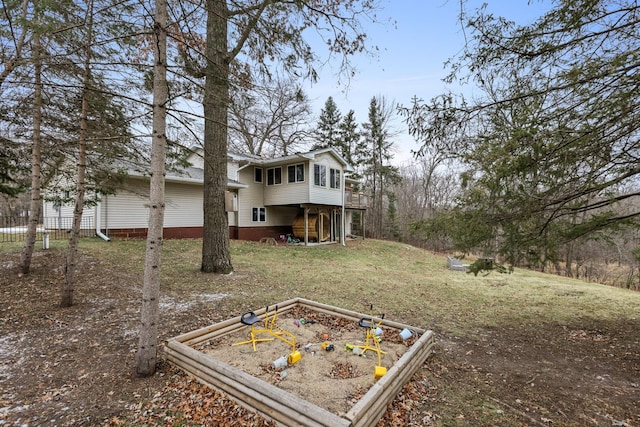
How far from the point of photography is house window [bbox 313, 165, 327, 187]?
15.8 metres

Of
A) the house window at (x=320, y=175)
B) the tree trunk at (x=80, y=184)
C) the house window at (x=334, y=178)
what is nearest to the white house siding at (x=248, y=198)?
the house window at (x=320, y=175)

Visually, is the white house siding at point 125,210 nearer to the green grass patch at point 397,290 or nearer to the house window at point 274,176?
the green grass patch at point 397,290

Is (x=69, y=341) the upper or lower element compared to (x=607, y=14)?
lower

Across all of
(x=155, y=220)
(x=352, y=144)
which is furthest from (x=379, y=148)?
(x=155, y=220)

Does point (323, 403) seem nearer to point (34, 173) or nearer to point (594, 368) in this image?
point (594, 368)

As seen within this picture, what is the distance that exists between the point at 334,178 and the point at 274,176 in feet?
11.9

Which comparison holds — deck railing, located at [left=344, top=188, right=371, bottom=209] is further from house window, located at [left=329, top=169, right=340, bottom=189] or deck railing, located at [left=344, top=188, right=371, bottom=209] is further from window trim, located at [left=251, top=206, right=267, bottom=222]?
window trim, located at [left=251, top=206, right=267, bottom=222]

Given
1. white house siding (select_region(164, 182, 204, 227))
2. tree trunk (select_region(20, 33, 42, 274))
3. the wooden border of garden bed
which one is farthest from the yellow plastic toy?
white house siding (select_region(164, 182, 204, 227))

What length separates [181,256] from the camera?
9688 millimetres

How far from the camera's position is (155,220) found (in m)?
2.93

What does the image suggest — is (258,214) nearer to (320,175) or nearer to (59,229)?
(320,175)

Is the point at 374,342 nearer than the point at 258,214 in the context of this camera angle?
Yes

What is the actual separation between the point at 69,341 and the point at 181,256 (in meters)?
6.19

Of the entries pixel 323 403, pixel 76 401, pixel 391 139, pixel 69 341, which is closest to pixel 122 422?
pixel 76 401
